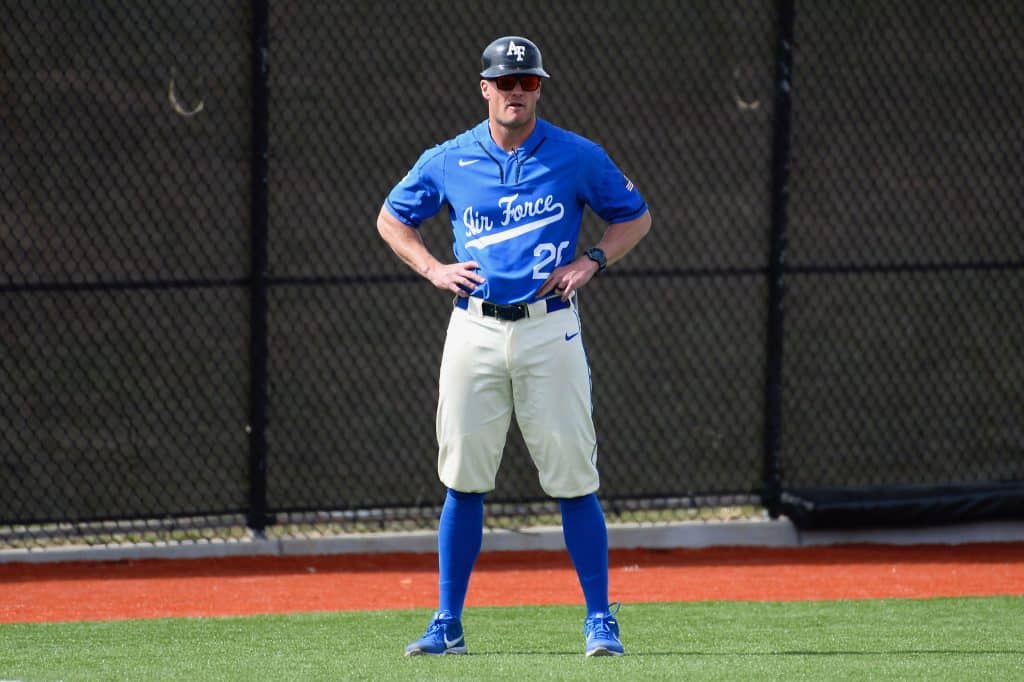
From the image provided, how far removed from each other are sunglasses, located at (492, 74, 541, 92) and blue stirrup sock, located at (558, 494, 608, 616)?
1382 mm

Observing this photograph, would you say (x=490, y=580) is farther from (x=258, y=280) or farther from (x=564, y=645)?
(x=258, y=280)

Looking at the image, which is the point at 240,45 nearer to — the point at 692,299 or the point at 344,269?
the point at 344,269

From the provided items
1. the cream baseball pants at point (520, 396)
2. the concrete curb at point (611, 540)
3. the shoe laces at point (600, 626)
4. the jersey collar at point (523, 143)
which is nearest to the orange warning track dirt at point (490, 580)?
the concrete curb at point (611, 540)

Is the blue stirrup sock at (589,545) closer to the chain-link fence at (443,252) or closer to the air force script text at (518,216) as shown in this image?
the air force script text at (518,216)

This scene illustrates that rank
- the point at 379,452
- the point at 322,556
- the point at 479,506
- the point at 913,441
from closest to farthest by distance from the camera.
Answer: the point at 479,506 → the point at 322,556 → the point at 379,452 → the point at 913,441

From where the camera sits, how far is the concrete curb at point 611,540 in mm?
7547

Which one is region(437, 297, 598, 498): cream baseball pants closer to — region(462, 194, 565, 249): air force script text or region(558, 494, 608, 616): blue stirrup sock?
region(558, 494, 608, 616): blue stirrup sock

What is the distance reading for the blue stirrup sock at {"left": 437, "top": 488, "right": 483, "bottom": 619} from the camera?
5.24 meters

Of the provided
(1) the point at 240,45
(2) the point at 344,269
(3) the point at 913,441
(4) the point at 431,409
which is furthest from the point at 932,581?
(1) the point at 240,45

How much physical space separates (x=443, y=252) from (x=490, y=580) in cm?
199

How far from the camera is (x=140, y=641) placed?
223 inches

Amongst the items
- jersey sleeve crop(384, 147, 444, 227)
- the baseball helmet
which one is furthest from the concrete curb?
the baseball helmet

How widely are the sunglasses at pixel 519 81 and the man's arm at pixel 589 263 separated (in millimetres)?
551

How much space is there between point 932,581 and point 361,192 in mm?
3481
